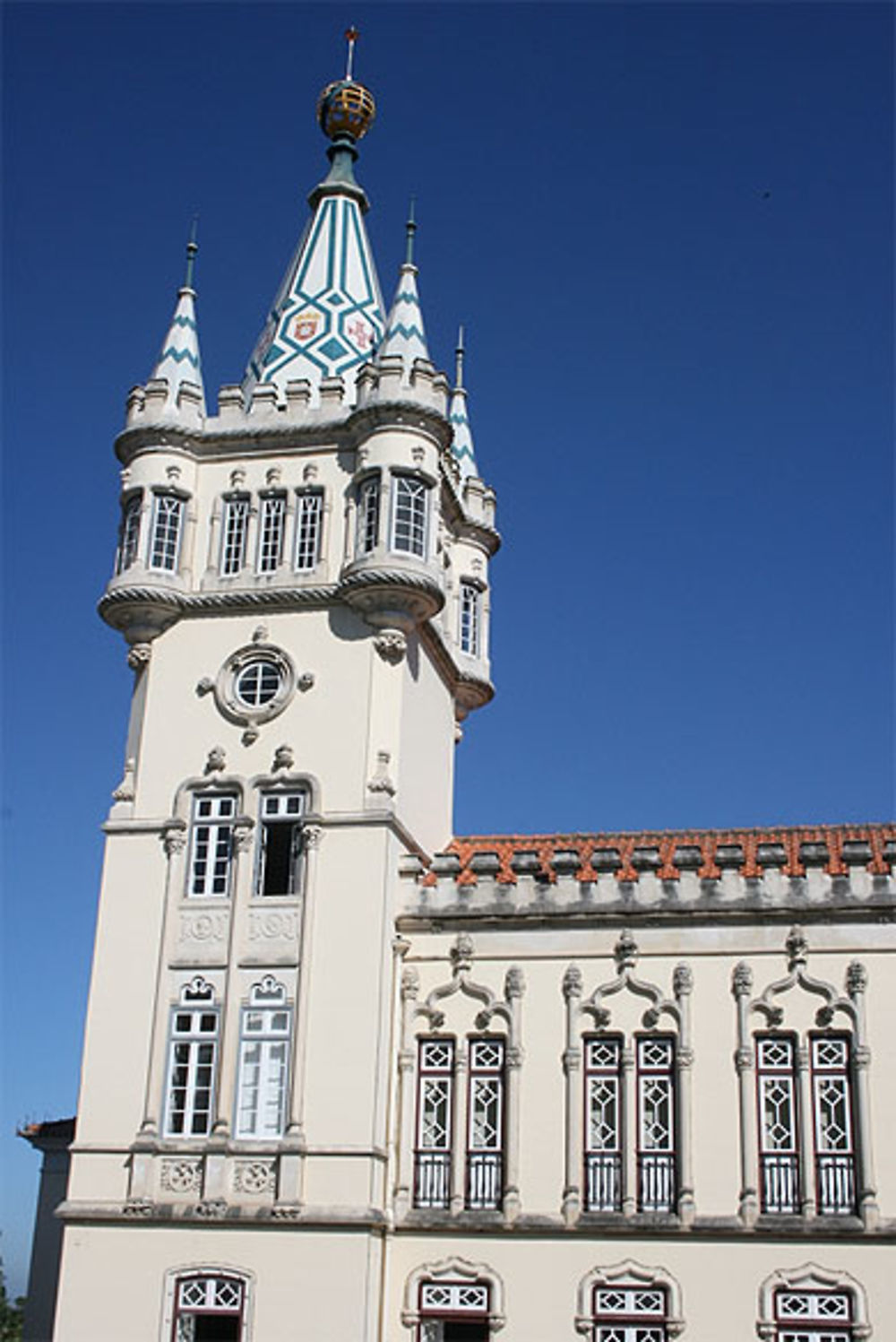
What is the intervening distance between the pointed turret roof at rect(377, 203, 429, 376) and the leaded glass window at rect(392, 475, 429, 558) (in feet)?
6.99

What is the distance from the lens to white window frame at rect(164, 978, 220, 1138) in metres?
25.6

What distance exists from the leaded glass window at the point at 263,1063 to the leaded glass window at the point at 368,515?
765 cm

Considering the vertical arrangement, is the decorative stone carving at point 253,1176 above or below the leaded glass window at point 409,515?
below

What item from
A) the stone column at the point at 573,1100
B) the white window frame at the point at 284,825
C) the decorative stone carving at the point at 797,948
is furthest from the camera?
the white window frame at the point at 284,825

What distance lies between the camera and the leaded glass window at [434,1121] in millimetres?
25359

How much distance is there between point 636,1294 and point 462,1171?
10.5ft

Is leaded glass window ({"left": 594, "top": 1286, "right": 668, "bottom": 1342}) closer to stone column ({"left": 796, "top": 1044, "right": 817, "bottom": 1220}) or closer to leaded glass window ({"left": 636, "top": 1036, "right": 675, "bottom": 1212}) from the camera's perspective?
leaded glass window ({"left": 636, "top": 1036, "right": 675, "bottom": 1212})

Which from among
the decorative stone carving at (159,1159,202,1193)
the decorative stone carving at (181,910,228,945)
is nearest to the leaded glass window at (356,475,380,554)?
the decorative stone carving at (181,910,228,945)

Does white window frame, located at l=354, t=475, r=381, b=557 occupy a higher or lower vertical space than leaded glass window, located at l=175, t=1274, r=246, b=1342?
higher

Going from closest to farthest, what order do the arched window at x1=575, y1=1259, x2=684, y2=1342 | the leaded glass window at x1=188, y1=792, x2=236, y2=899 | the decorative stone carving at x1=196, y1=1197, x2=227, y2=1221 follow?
the arched window at x1=575, y1=1259, x2=684, y2=1342 → the decorative stone carving at x1=196, y1=1197, x2=227, y2=1221 → the leaded glass window at x1=188, y1=792, x2=236, y2=899

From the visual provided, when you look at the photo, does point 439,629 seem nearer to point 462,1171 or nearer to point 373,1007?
point 373,1007

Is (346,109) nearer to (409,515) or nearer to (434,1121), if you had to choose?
(409,515)

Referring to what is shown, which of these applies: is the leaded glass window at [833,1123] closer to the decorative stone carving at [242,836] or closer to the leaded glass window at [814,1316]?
the leaded glass window at [814,1316]

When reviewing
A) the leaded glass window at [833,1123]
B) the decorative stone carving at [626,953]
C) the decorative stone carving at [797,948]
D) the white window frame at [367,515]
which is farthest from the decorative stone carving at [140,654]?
the leaded glass window at [833,1123]
